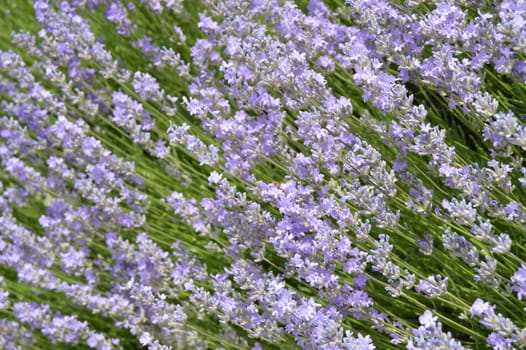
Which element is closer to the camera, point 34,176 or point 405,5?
point 405,5

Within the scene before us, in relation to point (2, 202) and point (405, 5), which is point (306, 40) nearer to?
point (405, 5)

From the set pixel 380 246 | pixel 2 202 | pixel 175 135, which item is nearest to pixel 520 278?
pixel 380 246

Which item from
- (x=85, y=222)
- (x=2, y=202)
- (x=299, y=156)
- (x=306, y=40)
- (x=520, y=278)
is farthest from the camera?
(x=2, y=202)

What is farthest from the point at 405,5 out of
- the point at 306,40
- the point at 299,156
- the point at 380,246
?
the point at 380,246

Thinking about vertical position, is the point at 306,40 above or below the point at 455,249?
above

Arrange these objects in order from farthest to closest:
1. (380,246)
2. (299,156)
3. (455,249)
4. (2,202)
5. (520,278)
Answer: (2,202) → (299,156) → (380,246) → (455,249) → (520,278)

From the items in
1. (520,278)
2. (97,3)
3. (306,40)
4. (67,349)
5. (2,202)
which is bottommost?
(67,349)
